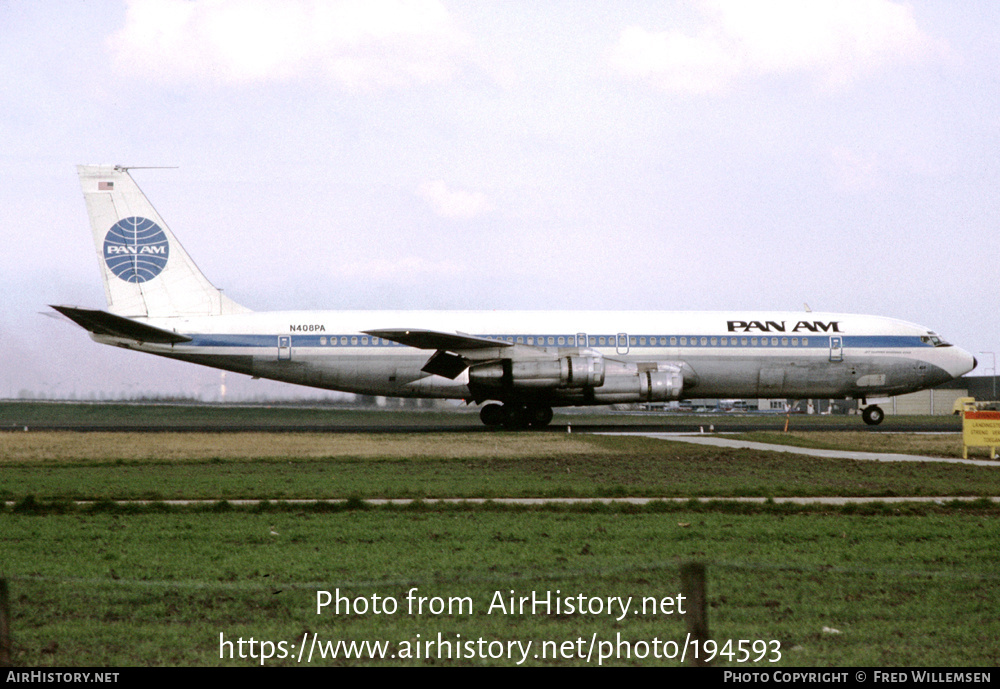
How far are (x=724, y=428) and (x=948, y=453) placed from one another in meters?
14.7

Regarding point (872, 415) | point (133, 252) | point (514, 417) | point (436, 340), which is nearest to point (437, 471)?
point (436, 340)

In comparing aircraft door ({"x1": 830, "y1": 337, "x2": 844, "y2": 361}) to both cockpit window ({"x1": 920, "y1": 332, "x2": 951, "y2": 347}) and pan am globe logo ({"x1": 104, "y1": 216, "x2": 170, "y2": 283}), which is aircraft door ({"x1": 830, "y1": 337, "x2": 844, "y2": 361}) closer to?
cockpit window ({"x1": 920, "y1": 332, "x2": 951, "y2": 347})

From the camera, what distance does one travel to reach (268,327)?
34875mm

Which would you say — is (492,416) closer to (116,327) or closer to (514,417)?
(514,417)

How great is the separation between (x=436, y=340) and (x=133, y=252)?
41.4 ft

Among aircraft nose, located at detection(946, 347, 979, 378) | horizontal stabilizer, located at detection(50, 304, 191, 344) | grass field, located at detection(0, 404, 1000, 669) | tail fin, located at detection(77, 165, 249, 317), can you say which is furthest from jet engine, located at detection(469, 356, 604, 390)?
aircraft nose, located at detection(946, 347, 979, 378)

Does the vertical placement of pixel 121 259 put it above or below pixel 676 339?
above

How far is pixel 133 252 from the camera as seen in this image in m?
36.0

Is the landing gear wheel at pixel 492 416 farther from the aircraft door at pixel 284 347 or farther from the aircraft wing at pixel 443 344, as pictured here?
the aircraft door at pixel 284 347

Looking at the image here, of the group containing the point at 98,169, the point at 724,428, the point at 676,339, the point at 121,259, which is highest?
the point at 98,169

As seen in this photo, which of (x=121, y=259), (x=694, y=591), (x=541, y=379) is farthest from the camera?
(x=121, y=259)

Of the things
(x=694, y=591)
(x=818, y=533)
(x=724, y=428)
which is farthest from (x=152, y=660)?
(x=724, y=428)

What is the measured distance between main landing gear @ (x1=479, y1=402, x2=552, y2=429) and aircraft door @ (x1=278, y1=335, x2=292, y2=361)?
760 cm

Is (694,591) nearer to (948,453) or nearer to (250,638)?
(250,638)
